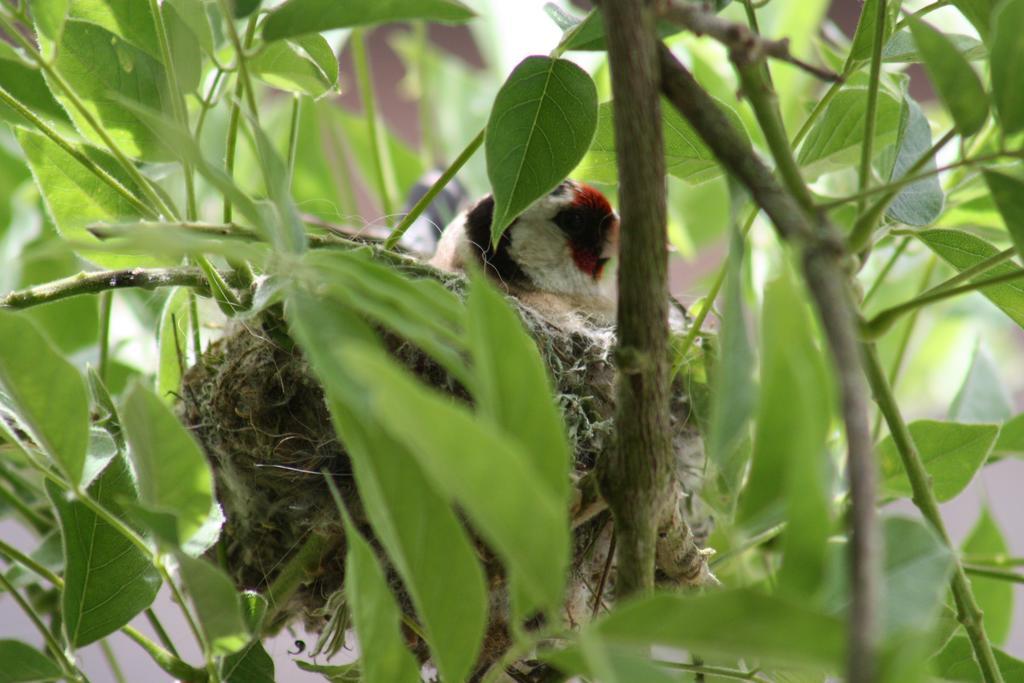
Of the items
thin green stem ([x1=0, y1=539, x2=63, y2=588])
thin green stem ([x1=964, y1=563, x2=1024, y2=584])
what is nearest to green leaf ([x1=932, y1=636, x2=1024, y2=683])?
thin green stem ([x1=964, y1=563, x2=1024, y2=584])

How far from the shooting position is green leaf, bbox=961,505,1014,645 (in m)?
1.22

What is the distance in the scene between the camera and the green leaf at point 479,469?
34 cm

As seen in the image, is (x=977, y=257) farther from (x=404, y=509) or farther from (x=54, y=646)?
(x=54, y=646)

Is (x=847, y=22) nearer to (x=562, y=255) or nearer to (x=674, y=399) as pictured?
(x=562, y=255)

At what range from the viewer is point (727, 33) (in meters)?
0.51

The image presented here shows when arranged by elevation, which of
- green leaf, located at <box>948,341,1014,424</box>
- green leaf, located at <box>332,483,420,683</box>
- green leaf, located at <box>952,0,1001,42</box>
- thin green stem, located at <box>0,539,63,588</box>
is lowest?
thin green stem, located at <box>0,539,63,588</box>

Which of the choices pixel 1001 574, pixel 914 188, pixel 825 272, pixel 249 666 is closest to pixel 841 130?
pixel 914 188

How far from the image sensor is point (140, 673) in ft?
10.2

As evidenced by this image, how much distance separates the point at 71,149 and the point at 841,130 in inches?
25.6

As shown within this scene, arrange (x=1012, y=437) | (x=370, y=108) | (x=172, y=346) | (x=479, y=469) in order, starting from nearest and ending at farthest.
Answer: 1. (x=479, y=469)
2. (x=1012, y=437)
3. (x=172, y=346)
4. (x=370, y=108)

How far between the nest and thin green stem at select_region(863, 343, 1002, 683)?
30 centimetres

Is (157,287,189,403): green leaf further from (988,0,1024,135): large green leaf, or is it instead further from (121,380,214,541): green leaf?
(988,0,1024,135): large green leaf

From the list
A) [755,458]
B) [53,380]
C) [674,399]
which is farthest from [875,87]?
[674,399]

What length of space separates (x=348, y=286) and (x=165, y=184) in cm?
100
